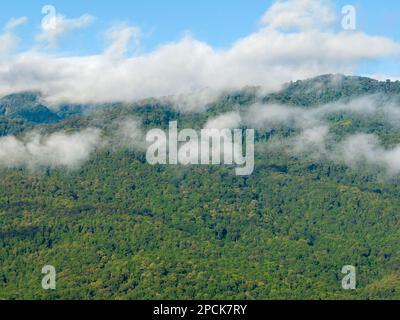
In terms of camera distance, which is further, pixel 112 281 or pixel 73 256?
pixel 73 256

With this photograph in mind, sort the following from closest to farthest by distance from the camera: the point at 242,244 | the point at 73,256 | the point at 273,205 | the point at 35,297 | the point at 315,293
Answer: the point at 35,297
the point at 315,293
the point at 73,256
the point at 242,244
the point at 273,205

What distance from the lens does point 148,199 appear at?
183m

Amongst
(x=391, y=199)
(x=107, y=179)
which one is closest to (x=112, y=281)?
(x=107, y=179)

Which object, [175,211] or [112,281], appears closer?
[112,281]

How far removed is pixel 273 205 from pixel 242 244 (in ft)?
92.4

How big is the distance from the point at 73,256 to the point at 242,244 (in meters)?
36.5

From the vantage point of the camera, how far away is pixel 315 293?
13362 centimetres

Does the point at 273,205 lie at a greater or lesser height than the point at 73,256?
greater
